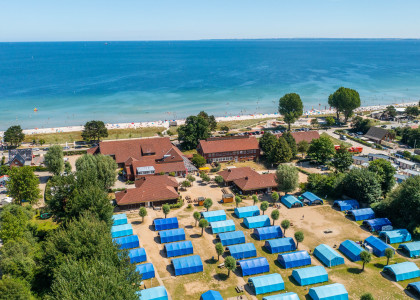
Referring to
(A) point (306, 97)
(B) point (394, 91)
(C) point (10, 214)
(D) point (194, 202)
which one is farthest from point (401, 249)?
(B) point (394, 91)

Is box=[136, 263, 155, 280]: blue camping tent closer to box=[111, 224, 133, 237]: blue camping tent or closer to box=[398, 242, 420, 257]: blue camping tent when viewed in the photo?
box=[111, 224, 133, 237]: blue camping tent

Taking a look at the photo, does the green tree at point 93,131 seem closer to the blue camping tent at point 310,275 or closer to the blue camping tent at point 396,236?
the blue camping tent at point 310,275

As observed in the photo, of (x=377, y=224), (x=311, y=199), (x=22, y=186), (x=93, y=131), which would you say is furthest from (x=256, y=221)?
(x=93, y=131)

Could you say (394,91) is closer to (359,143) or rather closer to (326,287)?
(359,143)

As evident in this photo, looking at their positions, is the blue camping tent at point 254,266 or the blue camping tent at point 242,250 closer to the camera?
the blue camping tent at point 254,266

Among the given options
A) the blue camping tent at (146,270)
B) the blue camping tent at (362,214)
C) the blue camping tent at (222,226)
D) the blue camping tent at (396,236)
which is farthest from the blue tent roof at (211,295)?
the blue camping tent at (362,214)

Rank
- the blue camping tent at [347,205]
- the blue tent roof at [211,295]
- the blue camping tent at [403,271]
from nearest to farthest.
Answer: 1. the blue tent roof at [211,295]
2. the blue camping tent at [403,271]
3. the blue camping tent at [347,205]

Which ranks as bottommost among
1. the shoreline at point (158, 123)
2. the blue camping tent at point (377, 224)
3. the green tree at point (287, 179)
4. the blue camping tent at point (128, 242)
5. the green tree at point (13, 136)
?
the blue camping tent at point (377, 224)

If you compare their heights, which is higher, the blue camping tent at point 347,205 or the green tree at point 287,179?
the green tree at point 287,179

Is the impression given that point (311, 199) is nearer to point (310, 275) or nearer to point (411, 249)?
point (411, 249)
